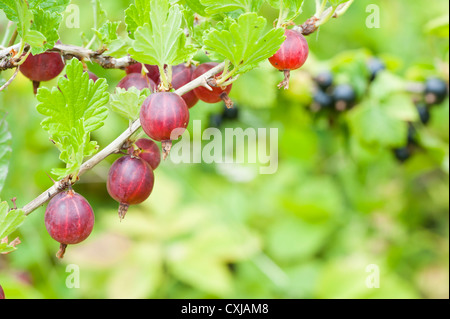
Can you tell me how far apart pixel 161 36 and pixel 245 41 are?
2.7 inches

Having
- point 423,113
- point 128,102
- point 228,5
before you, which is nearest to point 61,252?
point 128,102

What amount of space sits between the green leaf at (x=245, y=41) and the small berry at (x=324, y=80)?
3.08 ft

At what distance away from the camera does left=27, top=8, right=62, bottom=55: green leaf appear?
440 millimetres

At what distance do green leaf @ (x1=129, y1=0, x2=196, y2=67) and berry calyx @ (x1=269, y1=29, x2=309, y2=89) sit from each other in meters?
0.09

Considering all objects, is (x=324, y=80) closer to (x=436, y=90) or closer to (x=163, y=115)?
(x=436, y=90)

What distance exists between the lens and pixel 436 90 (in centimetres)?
126

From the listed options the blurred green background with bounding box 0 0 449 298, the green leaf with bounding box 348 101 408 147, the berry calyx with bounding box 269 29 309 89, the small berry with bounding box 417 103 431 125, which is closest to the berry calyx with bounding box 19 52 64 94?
the berry calyx with bounding box 269 29 309 89

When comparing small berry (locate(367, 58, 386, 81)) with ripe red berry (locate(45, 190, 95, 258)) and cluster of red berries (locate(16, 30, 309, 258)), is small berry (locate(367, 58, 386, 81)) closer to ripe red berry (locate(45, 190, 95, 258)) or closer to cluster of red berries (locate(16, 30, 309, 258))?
cluster of red berries (locate(16, 30, 309, 258))

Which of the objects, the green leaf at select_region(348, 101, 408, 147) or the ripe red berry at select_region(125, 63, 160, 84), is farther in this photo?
the green leaf at select_region(348, 101, 408, 147)

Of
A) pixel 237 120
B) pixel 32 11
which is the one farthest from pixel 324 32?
pixel 32 11

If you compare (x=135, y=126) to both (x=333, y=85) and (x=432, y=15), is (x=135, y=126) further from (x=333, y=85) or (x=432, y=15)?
(x=432, y=15)

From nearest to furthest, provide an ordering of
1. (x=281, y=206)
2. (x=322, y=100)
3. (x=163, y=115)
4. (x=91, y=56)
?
(x=163, y=115) → (x=91, y=56) → (x=322, y=100) → (x=281, y=206)

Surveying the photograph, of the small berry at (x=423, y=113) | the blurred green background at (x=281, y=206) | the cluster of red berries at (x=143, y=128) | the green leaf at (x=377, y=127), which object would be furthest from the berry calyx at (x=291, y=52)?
the small berry at (x=423, y=113)

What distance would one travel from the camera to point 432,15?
2.08 m
